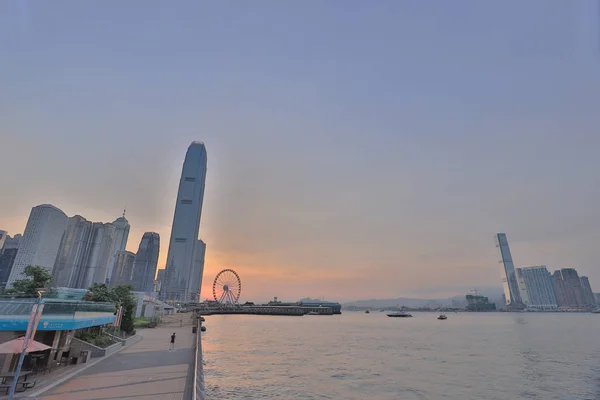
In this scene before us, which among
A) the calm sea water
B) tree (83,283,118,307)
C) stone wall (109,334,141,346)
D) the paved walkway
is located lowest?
the calm sea water

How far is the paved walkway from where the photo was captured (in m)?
16.9

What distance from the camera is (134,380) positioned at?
2003 cm

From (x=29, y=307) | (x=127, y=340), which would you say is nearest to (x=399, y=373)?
(x=127, y=340)

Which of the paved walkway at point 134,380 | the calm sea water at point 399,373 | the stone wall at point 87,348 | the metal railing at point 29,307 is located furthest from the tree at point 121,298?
the metal railing at point 29,307

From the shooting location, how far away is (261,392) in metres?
25.0

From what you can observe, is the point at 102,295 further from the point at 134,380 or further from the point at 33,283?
the point at 134,380

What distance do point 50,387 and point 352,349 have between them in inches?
1646

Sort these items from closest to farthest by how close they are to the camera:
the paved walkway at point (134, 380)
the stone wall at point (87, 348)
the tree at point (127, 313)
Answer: the paved walkway at point (134, 380) < the stone wall at point (87, 348) < the tree at point (127, 313)

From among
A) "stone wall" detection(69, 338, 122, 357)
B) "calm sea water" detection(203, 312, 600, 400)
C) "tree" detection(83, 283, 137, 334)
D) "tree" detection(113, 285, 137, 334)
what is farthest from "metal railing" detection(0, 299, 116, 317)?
"tree" detection(113, 285, 137, 334)

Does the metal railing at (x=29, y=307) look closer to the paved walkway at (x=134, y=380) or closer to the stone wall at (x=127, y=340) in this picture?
the paved walkway at (x=134, y=380)

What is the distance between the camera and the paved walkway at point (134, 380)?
1689 cm

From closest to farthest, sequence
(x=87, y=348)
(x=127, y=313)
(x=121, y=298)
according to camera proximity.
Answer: (x=87, y=348)
(x=127, y=313)
(x=121, y=298)

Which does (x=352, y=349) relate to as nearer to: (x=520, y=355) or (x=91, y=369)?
(x=520, y=355)

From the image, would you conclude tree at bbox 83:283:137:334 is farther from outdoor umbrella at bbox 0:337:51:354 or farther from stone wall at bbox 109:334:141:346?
outdoor umbrella at bbox 0:337:51:354
